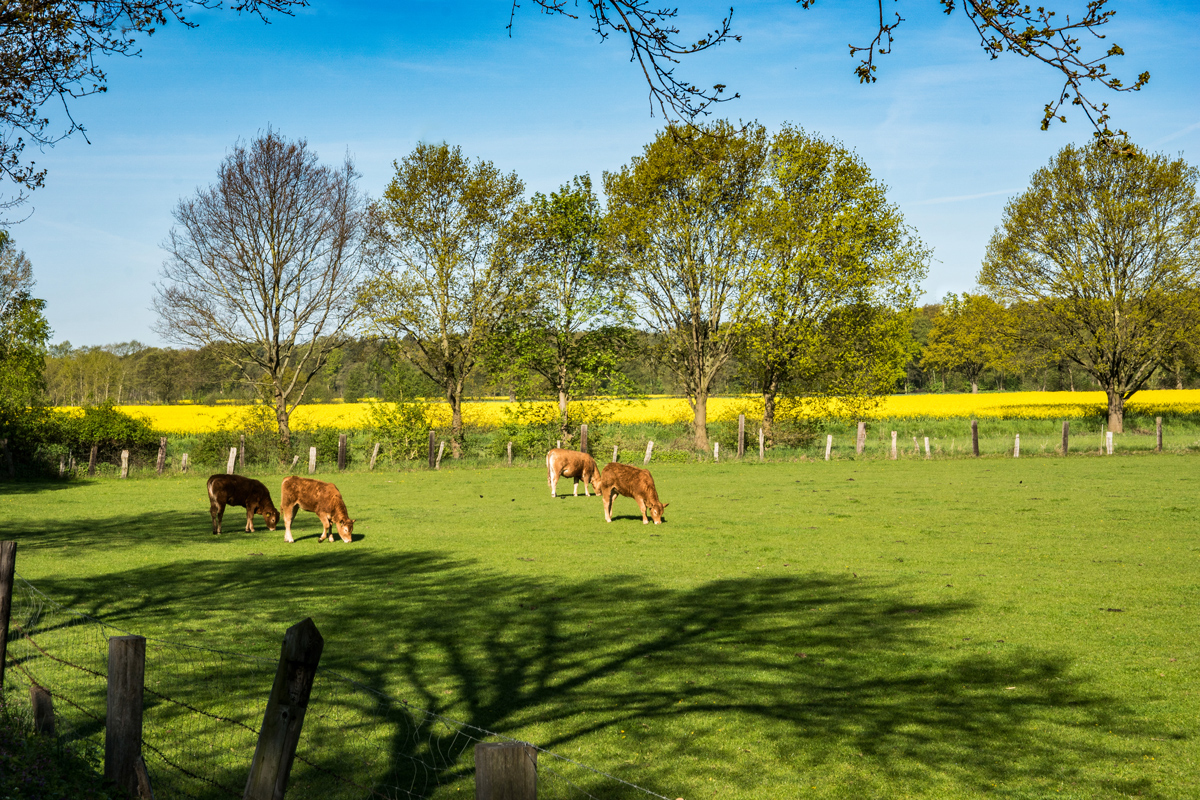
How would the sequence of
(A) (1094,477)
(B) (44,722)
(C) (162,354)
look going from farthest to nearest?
1. (C) (162,354)
2. (A) (1094,477)
3. (B) (44,722)

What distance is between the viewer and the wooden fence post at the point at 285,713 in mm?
3045

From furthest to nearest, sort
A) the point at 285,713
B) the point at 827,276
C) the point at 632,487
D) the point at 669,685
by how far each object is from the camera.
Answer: the point at 827,276 < the point at 632,487 < the point at 669,685 < the point at 285,713

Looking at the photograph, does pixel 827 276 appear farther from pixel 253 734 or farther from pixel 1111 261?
pixel 253 734

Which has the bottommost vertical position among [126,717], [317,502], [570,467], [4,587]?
[317,502]

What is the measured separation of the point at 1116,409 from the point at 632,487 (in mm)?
40125

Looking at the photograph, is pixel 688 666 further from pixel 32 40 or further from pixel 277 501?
pixel 277 501

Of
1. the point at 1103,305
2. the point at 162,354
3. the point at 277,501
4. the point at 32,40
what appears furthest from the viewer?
the point at 162,354

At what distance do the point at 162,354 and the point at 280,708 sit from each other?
107 metres

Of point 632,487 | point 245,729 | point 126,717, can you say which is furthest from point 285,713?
point 632,487

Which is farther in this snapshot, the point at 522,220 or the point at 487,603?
the point at 522,220

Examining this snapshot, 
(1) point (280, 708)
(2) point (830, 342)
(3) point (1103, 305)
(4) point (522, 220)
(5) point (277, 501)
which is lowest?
(5) point (277, 501)

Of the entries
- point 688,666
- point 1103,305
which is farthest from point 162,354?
point 688,666

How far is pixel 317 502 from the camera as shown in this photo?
16484 millimetres

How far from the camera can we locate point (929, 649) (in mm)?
8344
